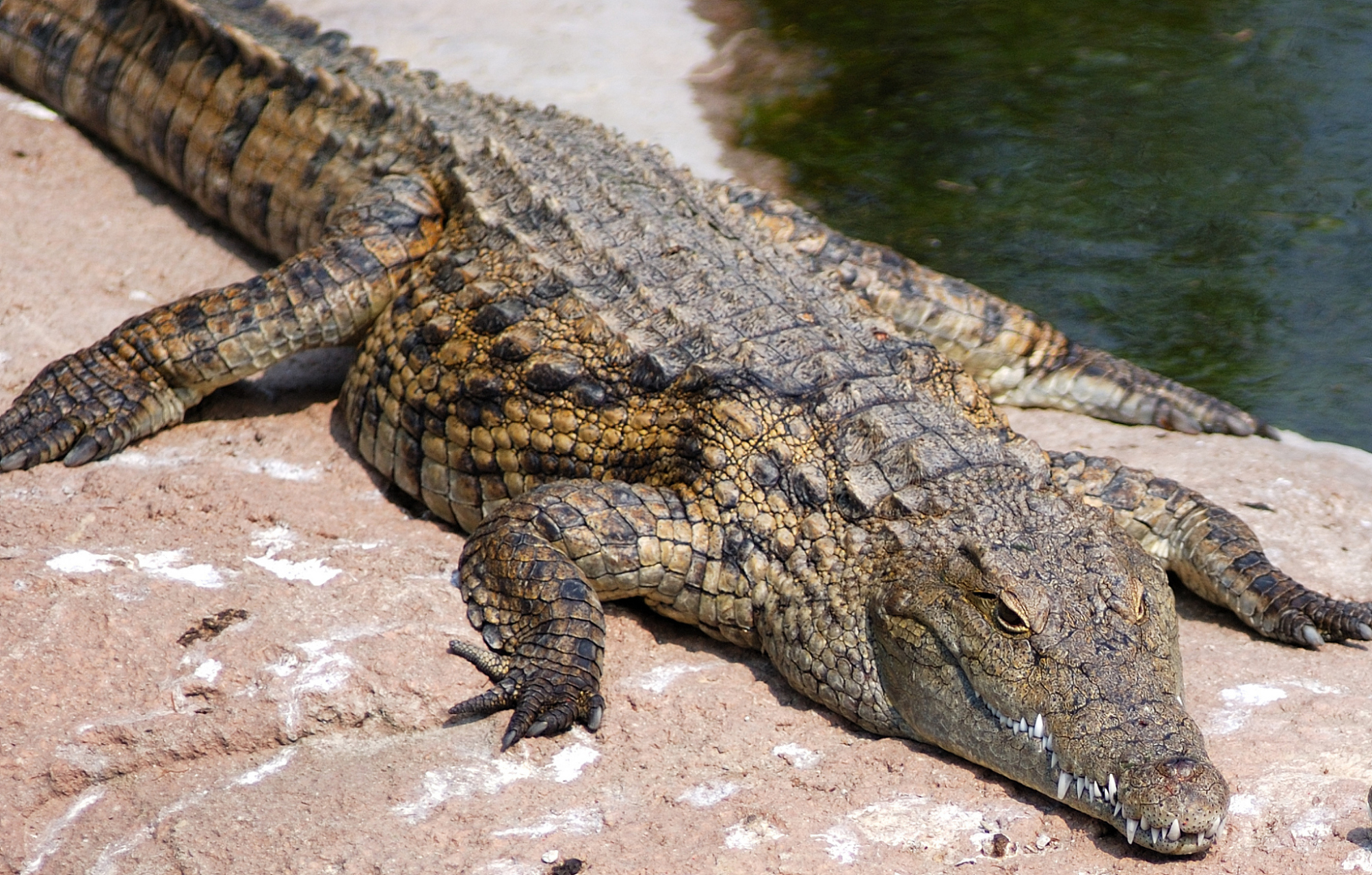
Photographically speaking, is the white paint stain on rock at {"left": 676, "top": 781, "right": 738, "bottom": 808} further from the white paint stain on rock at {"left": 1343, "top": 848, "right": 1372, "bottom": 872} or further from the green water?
the green water

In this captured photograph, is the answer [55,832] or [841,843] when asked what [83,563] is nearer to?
[55,832]

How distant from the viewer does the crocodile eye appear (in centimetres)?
334

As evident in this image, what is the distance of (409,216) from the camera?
202 inches

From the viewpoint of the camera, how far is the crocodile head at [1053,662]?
3029 mm

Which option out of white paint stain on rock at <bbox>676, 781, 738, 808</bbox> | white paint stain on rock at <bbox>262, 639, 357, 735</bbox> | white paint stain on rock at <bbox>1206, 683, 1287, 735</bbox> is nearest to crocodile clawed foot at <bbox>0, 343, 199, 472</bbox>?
white paint stain on rock at <bbox>262, 639, 357, 735</bbox>

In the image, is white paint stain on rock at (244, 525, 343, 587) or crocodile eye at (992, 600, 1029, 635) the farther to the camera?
white paint stain on rock at (244, 525, 343, 587)

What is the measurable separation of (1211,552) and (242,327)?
3576mm

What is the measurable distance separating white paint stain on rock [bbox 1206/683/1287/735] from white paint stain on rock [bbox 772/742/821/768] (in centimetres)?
109

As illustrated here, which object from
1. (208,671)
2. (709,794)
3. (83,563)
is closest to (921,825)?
(709,794)

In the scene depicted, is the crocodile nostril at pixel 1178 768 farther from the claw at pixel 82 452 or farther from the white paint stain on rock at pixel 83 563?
the claw at pixel 82 452

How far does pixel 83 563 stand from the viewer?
405 cm

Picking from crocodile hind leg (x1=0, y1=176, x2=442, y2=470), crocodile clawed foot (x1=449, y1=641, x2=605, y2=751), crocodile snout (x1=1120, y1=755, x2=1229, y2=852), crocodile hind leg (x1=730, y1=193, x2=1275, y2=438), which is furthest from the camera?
crocodile hind leg (x1=730, y1=193, x2=1275, y2=438)

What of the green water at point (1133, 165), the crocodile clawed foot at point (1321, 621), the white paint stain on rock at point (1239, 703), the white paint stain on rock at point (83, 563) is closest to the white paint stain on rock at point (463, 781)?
the white paint stain on rock at point (83, 563)

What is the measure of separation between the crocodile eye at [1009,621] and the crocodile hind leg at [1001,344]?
2.32 m
